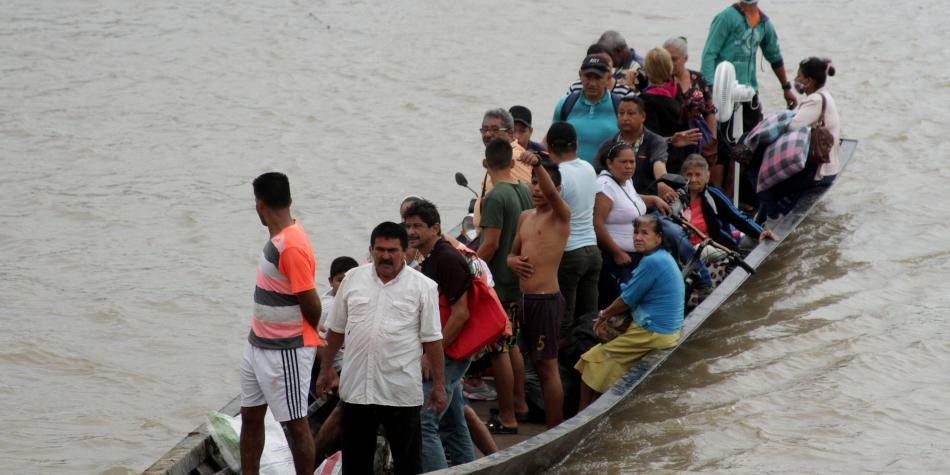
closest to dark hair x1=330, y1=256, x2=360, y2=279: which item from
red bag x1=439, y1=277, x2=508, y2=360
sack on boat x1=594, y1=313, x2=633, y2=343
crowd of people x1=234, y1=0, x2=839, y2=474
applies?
crowd of people x1=234, y1=0, x2=839, y2=474

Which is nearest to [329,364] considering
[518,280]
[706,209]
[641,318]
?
[518,280]

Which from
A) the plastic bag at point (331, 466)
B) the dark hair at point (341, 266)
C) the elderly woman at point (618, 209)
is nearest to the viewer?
the plastic bag at point (331, 466)

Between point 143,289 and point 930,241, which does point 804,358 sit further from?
point 143,289

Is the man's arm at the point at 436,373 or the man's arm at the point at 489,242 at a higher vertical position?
the man's arm at the point at 489,242

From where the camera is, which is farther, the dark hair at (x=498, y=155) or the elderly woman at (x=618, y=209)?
the elderly woman at (x=618, y=209)

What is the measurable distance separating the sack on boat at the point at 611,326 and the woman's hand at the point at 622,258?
1.57ft

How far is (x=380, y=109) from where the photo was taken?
17125 mm

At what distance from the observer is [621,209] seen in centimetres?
786

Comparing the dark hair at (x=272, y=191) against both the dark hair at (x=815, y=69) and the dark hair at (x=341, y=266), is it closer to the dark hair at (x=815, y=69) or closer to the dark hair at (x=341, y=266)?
the dark hair at (x=341, y=266)

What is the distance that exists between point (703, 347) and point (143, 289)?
16.7 ft

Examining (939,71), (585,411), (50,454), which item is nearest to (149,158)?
(50,454)

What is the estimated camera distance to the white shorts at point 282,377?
588 centimetres

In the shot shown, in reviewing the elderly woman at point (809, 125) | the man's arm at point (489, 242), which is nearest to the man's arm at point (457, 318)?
the man's arm at point (489, 242)

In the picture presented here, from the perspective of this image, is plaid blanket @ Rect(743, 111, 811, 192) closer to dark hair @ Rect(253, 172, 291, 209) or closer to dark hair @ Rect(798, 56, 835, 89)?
dark hair @ Rect(798, 56, 835, 89)
